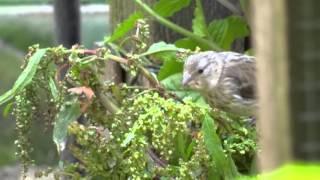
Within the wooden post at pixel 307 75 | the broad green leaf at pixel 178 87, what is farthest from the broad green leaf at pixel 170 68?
the wooden post at pixel 307 75

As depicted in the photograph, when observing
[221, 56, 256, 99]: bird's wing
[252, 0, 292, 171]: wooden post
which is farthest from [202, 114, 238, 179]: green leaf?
[252, 0, 292, 171]: wooden post

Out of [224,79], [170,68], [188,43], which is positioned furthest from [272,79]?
[224,79]

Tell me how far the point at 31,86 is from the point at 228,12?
860 millimetres

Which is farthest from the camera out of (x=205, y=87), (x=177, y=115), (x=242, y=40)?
(x=242, y=40)

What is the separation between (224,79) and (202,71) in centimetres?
11

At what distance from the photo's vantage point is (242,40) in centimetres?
222

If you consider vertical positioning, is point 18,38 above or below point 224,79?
below

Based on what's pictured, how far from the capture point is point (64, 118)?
1524 mm

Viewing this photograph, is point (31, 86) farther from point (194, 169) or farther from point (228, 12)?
point (228, 12)

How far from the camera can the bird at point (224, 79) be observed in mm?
1857

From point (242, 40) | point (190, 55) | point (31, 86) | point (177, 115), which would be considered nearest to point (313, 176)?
point (177, 115)

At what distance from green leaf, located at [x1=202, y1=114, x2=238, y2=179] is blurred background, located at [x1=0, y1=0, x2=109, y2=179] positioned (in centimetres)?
331

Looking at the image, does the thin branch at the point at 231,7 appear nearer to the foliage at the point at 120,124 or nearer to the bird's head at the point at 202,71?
the bird's head at the point at 202,71

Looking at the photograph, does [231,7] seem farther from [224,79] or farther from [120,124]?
[120,124]
